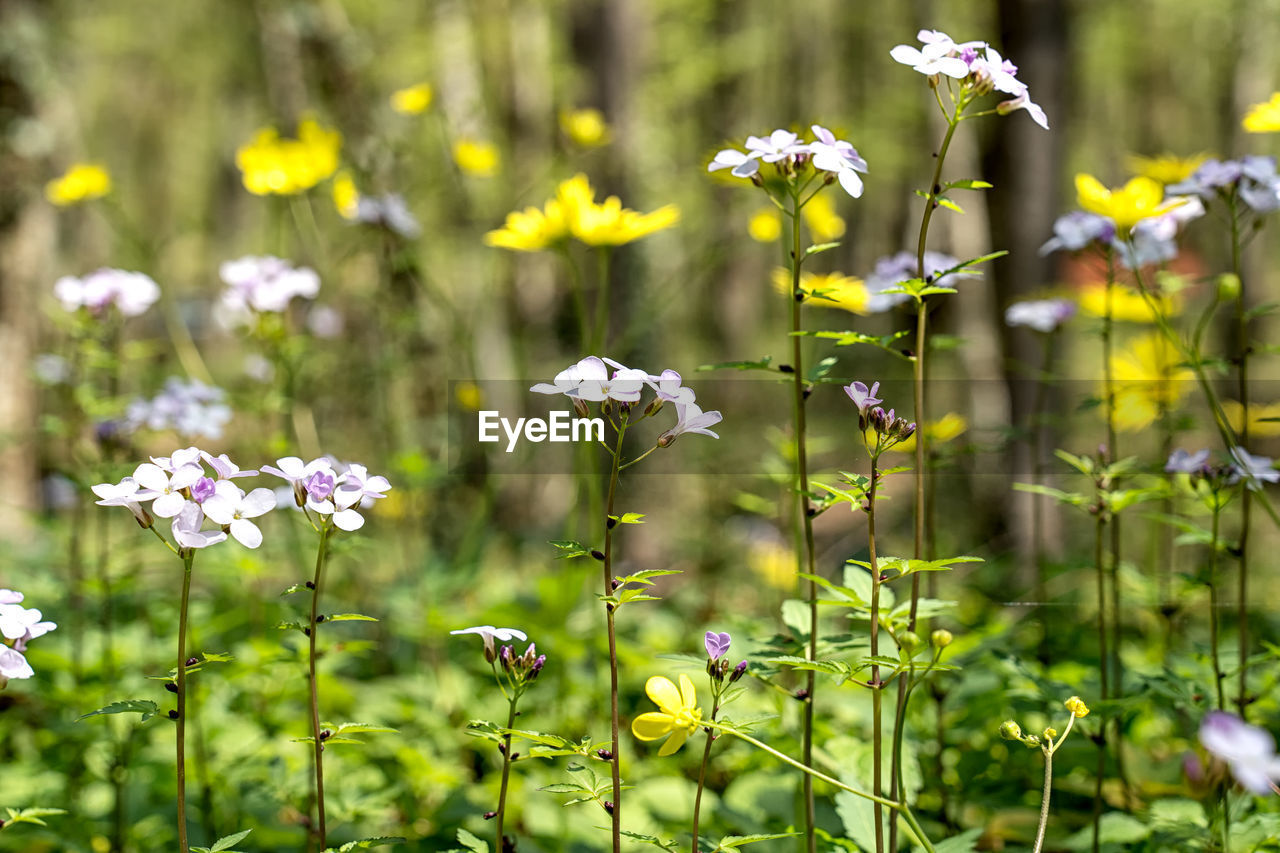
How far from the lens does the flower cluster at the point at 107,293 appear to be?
1868mm

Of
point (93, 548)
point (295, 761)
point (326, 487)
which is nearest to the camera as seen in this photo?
point (326, 487)

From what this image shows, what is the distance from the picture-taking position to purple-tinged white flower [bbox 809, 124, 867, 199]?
1052 mm

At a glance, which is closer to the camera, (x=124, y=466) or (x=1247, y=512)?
(x=1247, y=512)

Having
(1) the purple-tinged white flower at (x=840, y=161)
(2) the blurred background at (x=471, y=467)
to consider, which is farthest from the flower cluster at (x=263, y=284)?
(1) the purple-tinged white flower at (x=840, y=161)

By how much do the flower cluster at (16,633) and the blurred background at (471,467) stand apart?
17.6 inches

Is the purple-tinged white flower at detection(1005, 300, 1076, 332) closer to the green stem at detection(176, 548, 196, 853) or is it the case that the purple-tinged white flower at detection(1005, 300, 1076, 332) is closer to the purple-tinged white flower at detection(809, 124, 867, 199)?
the purple-tinged white flower at detection(809, 124, 867, 199)

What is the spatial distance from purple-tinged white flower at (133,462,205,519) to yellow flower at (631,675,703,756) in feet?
1.82

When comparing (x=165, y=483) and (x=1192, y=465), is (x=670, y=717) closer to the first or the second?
(x=165, y=483)

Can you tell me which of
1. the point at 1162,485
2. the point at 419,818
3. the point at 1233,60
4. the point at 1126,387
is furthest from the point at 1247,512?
the point at 1233,60

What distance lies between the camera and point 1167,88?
16.0 meters

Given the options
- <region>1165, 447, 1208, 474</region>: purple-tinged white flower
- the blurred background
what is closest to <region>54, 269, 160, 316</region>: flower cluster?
the blurred background

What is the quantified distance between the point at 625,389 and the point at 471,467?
11.4ft

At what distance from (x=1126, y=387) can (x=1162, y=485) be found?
0.20 meters

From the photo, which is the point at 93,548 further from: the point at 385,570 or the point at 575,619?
the point at 575,619
